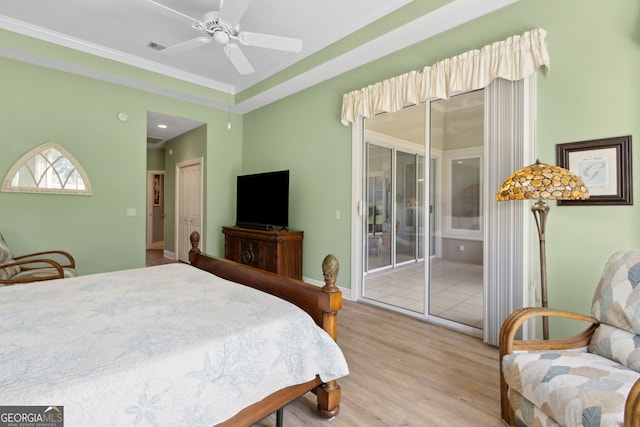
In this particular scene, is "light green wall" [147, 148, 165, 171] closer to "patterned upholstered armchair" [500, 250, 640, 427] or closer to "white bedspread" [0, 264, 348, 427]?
"white bedspread" [0, 264, 348, 427]

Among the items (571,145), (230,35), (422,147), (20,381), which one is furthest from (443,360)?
(230,35)

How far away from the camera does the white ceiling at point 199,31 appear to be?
296 centimetres

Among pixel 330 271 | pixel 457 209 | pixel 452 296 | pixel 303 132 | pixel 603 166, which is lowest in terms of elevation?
pixel 452 296

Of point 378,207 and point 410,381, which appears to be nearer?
point 410,381

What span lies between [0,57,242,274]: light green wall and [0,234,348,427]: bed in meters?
2.36

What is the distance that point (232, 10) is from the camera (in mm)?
2363

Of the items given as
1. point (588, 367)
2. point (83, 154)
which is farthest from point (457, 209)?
point (83, 154)

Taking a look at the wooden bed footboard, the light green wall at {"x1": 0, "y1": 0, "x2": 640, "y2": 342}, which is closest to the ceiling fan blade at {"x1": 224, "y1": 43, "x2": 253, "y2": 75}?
the light green wall at {"x1": 0, "y1": 0, "x2": 640, "y2": 342}

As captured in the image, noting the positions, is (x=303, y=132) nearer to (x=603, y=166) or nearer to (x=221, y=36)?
(x=221, y=36)

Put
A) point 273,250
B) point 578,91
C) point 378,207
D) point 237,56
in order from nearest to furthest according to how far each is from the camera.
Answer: point 578,91 < point 237,56 < point 273,250 < point 378,207

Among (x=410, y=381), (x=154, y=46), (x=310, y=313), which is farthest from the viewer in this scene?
(x=154, y=46)

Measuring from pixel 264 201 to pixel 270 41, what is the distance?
238 cm

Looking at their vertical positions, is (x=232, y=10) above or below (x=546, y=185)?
above

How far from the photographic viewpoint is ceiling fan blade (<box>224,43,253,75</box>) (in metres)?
2.88
